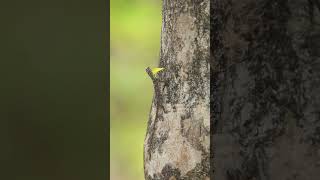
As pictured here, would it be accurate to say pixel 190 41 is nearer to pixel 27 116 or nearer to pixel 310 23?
pixel 310 23

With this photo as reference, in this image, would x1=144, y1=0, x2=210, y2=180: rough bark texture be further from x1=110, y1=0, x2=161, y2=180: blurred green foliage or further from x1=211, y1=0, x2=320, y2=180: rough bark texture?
x1=110, y1=0, x2=161, y2=180: blurred green foliage

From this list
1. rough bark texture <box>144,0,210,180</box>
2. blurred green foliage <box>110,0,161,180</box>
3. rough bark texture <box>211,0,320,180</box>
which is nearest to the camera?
rough bark texture <box>211,0,320,180</box>

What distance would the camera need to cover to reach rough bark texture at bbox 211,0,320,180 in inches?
34.8

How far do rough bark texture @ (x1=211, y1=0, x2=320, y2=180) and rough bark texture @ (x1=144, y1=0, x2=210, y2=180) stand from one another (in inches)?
2.9

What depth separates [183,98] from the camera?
104cm

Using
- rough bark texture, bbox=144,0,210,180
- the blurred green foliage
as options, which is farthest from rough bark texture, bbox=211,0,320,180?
the blurred green foliage

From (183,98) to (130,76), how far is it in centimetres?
253

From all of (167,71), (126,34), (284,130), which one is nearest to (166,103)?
(167,71)

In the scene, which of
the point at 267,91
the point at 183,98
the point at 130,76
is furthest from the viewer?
the point at 130,76

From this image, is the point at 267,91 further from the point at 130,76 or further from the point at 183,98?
the point at 130,76

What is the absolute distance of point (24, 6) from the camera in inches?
19.1

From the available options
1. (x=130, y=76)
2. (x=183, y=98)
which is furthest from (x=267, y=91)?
(x=130, y=76)

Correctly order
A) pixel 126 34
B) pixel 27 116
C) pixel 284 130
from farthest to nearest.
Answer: pixel 126 34
pixel 284 130
pixel 27 116

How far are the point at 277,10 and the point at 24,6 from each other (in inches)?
22.4
